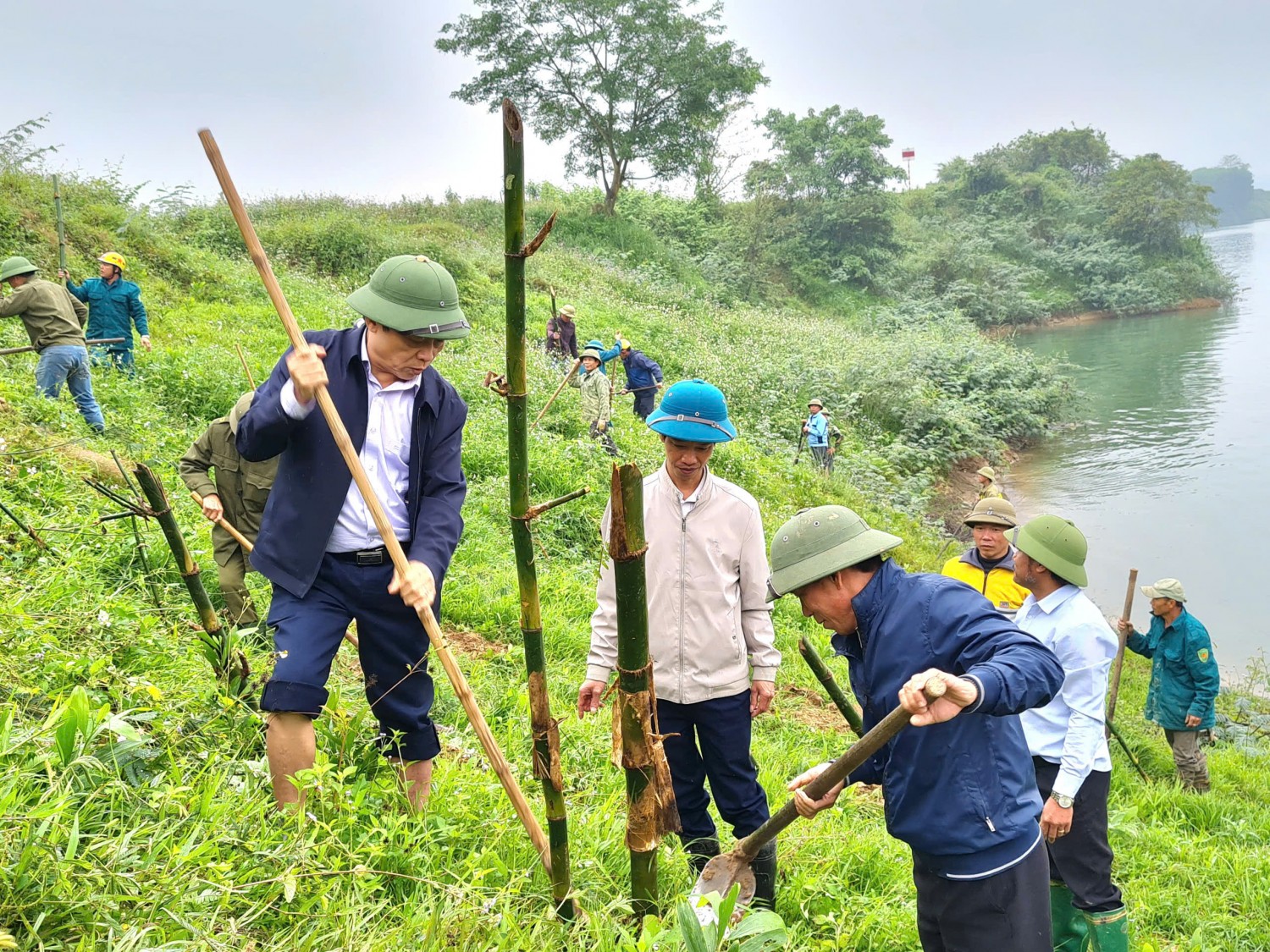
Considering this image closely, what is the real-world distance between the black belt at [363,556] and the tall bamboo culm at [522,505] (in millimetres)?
722

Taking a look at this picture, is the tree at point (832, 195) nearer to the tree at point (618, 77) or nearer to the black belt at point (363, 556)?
the tree at point (618, 77)

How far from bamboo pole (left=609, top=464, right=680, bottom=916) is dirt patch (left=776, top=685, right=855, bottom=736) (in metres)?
4.06

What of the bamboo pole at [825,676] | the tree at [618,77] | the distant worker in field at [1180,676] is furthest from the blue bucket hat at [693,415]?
the tree at [618,77]

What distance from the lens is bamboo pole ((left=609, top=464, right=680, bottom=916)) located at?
1672 mm

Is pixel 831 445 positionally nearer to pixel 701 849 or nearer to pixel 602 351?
pixel 602 351

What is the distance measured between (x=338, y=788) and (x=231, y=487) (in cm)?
203

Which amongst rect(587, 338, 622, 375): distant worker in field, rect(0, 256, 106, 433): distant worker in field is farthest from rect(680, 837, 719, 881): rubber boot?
rect(587, 338, 622, 375): distant worker in field

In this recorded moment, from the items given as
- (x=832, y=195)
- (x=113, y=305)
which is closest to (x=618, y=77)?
(x=832, y=195)

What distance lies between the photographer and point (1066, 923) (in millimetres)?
3477

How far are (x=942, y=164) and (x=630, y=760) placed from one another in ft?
191

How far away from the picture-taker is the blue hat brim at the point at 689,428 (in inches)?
110

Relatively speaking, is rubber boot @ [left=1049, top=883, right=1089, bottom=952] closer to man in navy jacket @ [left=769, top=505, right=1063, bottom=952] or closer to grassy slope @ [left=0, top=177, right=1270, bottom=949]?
grassy slope @ [left=0, top=177, right=1270, bottom=949]

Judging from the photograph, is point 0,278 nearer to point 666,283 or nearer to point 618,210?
point 666,283

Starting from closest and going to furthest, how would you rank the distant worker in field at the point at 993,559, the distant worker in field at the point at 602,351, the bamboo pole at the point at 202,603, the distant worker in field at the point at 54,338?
the bamboo pole at the point at 202,603, the distant worker in field at the point at 993,559, the distant worker in field at the point at 54,338, the distant worker in field at the point at 602,351
